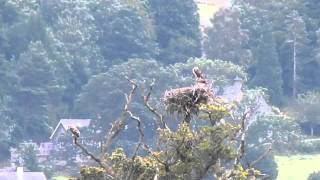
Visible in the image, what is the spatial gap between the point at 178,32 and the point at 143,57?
13.6 ft

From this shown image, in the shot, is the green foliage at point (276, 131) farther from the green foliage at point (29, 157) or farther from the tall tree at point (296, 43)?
the tall tree at point (296, 43)

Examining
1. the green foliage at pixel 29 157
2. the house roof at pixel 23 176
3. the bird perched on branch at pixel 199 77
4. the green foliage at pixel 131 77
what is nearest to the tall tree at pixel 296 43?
the green foliage at pixel 131 77

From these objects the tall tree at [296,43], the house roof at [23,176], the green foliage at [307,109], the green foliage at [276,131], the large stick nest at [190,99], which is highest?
the tall tree at [296,43]

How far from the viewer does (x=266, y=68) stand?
10319 cm

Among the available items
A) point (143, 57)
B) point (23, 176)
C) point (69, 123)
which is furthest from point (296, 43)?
point (23, 176)

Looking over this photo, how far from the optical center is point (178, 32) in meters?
109

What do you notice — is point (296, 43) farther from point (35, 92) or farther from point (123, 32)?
point (35, 92)

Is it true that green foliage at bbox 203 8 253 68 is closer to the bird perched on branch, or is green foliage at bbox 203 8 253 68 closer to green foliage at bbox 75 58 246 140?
green foliage at bbox 75 58 246 140

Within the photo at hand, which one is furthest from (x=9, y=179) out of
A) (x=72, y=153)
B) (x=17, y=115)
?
(x=17, y=115)

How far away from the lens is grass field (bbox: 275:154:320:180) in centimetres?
8217

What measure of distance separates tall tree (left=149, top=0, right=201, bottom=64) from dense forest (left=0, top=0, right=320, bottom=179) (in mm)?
79

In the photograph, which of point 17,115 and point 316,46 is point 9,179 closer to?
point 17,115

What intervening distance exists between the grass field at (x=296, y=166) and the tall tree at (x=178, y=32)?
2090cm

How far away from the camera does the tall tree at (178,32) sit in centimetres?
10800
